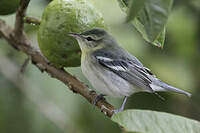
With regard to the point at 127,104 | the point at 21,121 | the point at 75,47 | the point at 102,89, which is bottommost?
the point at 21,121

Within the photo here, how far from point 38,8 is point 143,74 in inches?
46.0

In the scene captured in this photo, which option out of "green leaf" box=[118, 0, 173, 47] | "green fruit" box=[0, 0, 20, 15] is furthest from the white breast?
"green leaf" box=[118, 0, 173, 47]

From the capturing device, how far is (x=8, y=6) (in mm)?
2451

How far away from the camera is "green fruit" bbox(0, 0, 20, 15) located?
2427 mm

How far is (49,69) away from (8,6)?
0.51 m

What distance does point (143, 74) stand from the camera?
329 centimetres

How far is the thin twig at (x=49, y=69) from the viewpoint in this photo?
2330 mm

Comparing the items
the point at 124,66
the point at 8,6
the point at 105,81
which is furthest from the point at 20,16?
the point at 124,66

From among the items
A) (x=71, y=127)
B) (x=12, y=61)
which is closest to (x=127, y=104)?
(x=71, y=127)

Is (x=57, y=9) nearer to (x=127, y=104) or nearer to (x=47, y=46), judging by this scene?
(x=47, y=46)

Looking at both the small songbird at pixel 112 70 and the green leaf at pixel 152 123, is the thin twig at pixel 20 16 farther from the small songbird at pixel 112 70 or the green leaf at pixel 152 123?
the green leaf at pixel 152 123

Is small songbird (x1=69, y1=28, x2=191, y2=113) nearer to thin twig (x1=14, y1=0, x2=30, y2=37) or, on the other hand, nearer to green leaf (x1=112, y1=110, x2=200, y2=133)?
thin twig (x1=14, y1=0, x2=30, y2=37)

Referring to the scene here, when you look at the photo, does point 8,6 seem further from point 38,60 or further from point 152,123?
point 152,123

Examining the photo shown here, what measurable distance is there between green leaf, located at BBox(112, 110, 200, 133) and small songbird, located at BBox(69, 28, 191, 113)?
1178mm
